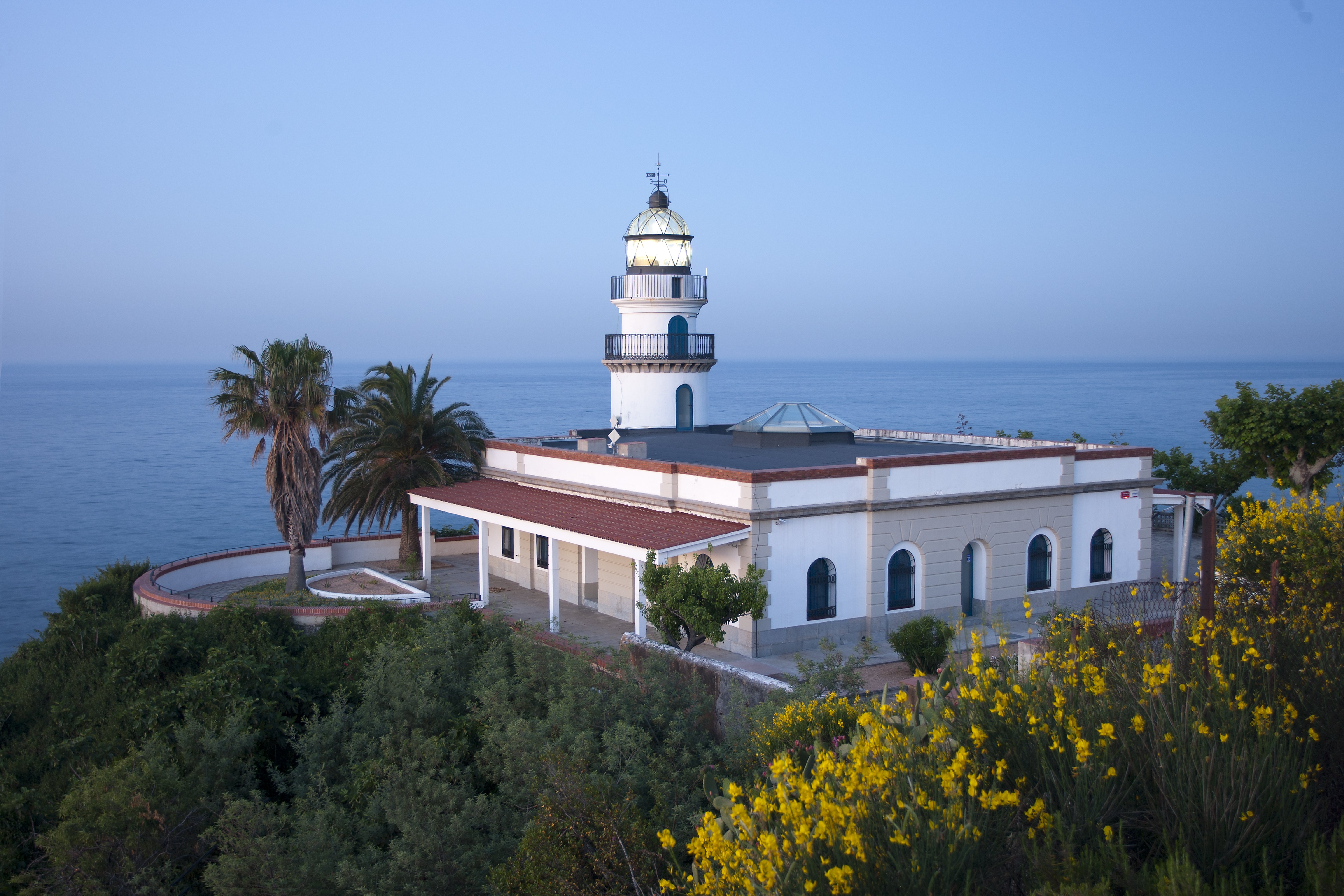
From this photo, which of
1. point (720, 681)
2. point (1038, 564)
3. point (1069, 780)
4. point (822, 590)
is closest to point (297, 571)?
point (822, 590)

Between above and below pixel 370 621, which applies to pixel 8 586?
below

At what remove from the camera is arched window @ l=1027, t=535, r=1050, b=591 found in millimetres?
22828

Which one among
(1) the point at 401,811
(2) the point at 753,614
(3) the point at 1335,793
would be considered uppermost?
(3) the point at 1335,793

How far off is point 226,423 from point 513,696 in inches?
511

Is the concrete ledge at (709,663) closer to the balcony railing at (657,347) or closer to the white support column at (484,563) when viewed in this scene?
the white support column at (484,563)

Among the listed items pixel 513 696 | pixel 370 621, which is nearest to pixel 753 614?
pixel 513 696

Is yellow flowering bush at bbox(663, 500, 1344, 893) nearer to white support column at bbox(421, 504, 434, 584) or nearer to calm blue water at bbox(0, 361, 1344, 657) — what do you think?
white support column at bbox(421, 504, 434, 584)

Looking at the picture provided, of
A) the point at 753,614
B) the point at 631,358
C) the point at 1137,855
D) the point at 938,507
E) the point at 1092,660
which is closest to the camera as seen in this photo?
the point at 1137,855

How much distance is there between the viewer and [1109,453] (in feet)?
78.1

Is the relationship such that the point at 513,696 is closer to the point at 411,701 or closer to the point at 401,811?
the point at 411,701

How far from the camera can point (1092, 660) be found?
898 centimetres

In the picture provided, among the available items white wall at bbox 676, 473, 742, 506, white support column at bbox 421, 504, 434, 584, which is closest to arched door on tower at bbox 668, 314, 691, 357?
white support column at bbox 421, 504, 434, 584

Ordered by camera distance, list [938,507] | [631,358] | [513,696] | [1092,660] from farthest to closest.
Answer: [631,358]
[938,507]
[513,696]
[1092,660]

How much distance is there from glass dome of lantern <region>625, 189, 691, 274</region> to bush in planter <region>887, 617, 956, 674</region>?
17.8 m
